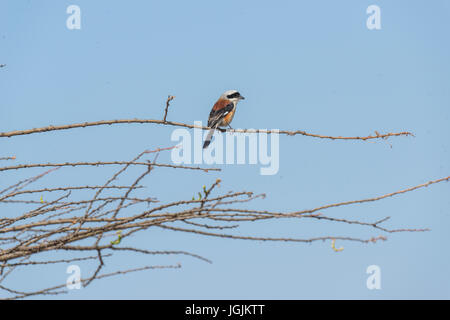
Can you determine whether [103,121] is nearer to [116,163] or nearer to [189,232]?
[116,163]

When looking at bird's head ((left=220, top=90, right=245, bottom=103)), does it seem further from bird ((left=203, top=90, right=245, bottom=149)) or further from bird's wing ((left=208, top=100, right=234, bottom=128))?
bird's wing ((left=208, top=100, right=234, bottom=128))

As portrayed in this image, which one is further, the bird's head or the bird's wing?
the bird's head

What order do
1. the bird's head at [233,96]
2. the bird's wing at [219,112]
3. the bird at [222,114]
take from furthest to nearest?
1. the bird's head at [233,96]
2. the bird's wing at [219,112]
3. the bird at [222,114]

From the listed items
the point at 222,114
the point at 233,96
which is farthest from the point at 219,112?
the point at 233,96

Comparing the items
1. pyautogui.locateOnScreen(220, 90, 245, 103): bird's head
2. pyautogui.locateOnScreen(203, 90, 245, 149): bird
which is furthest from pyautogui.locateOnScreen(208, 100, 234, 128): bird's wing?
pyautogui.locateOnScreen(220, 90, 245, 103): bird's head

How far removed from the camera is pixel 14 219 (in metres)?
2.95

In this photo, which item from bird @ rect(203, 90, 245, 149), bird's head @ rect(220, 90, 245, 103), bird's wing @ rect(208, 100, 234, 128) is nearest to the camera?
bird @ rect(203, 90, 245, 149)

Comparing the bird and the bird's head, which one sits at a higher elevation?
the bird's head

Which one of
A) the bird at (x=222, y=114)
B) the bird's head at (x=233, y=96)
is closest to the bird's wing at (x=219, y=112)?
the bird at (x=222, y=114)

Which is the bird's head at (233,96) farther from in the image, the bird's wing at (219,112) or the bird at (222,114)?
the bird's wing at (219,112)

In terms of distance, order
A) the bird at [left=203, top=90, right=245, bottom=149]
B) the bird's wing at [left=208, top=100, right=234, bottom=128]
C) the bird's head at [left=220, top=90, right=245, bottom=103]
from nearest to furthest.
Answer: the bird at [left=203, top=90, right=245, bottom=149]
the bird's wing at [left=208, top=100, right=234, bottom=128]
the bird's head at [left=220, top=90, right=245, bottom=103]
